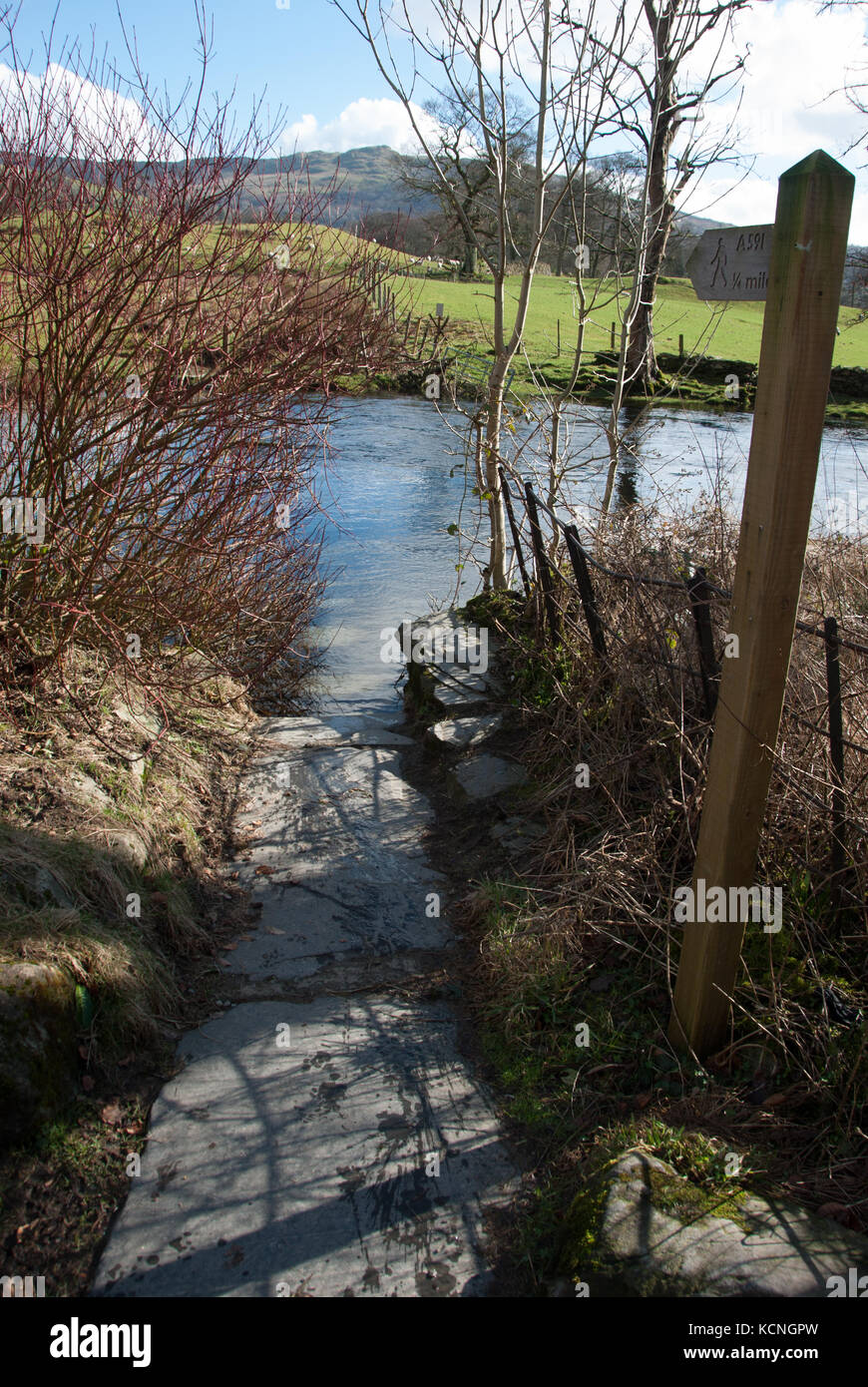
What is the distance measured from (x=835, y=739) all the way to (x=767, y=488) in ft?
3.83

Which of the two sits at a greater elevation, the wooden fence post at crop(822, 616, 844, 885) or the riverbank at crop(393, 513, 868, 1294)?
the wooden fence post at crop(822, 616, 844, 885)

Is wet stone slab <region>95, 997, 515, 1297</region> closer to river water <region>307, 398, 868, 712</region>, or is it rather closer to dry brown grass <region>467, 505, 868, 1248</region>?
dry brown grass <region>467, 505, 868, 1248</region>

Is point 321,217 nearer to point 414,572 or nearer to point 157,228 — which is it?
point 157,228

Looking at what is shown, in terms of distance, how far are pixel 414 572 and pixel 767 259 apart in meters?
9.83

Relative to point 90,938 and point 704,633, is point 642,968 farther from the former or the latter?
point 90,938

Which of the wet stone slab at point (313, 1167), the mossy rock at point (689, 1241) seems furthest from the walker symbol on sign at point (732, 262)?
the wet stone slab at point (313, 1167)

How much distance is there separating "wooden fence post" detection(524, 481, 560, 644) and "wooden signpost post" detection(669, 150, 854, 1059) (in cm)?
333

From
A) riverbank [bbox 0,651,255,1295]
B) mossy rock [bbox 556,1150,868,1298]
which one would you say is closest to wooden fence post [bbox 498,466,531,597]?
riverbank [bbox 0,651,255,1295]

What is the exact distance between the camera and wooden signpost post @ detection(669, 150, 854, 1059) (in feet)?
8.14

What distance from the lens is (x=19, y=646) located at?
4.77 meters

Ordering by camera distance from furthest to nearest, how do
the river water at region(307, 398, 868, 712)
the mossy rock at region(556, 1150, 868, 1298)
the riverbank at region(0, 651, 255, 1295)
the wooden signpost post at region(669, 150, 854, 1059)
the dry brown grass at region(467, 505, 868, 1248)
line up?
the river water at region(307, 398, 868, 712) → the dry brown grass at region(467, 505, 868, 1248) → the riverbank at region(0, 651, 255, 1295) → the wooden signpost post at region(669, 150, 854, 1059) → the mossy rock at region(556, 1150, 868, 1298)

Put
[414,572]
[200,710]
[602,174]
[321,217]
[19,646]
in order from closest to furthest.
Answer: [19,646], [321,217], [200,710], [602,174], [414,572]
